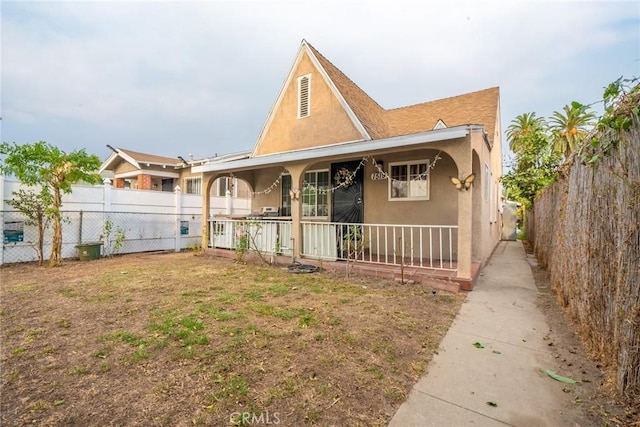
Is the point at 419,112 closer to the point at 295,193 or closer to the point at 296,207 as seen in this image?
the point at 295,193

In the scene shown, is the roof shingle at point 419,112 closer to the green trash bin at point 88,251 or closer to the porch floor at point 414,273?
the porch floor at point 414,273

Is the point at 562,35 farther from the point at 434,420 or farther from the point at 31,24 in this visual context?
the point at 31,24

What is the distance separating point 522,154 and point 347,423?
17833mm

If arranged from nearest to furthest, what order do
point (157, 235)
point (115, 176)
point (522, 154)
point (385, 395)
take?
1. point (385, 395)
2. point (157, 235)
3. point (522, 154)
4. point (115, 176)

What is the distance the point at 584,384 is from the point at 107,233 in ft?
38.6

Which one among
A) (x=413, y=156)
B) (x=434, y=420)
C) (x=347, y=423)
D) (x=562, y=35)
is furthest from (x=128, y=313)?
(x=562, y=35)

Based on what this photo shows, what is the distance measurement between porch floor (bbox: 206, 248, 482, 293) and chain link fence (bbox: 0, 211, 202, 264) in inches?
244

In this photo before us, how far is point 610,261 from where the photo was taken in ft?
8.70

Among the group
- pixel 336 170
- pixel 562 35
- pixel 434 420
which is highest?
pixel 562 35

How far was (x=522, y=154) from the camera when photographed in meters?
15.4

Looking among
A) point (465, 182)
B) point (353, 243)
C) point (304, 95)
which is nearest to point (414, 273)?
point (353, 243)

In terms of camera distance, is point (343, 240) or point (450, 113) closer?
point (343, 240)

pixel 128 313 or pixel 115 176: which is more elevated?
pixel 115 176

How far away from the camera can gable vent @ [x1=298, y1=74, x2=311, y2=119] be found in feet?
33.0
